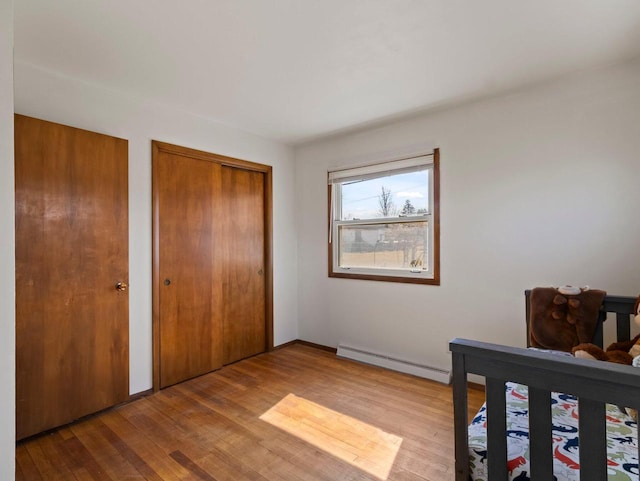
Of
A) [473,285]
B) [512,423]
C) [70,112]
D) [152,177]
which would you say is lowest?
[512,423]

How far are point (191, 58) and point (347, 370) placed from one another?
9.28 ft

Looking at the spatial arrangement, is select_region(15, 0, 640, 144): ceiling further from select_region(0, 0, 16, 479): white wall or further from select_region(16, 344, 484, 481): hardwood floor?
select_region(16, 344, 484, 481): hardwood floor

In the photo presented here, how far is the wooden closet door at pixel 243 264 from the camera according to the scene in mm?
3299

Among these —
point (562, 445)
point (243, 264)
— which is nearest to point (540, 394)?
point (562, 445)

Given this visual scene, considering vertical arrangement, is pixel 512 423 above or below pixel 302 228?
below

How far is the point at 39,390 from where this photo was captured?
6.69 ft

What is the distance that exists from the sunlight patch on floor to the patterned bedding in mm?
761

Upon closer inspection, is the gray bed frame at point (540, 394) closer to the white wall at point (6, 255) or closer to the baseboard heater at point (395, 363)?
the white wall at point (6, 255)

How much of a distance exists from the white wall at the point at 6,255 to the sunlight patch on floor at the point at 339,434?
4.80ft

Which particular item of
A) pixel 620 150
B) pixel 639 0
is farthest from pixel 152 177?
pixel 620 150

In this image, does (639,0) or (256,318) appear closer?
(639,0)

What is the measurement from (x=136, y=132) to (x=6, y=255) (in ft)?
6.07

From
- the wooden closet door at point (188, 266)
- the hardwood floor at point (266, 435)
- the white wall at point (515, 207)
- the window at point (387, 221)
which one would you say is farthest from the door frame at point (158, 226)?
the white wall at point (515, 207)

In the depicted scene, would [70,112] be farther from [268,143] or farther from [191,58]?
[268,143]
